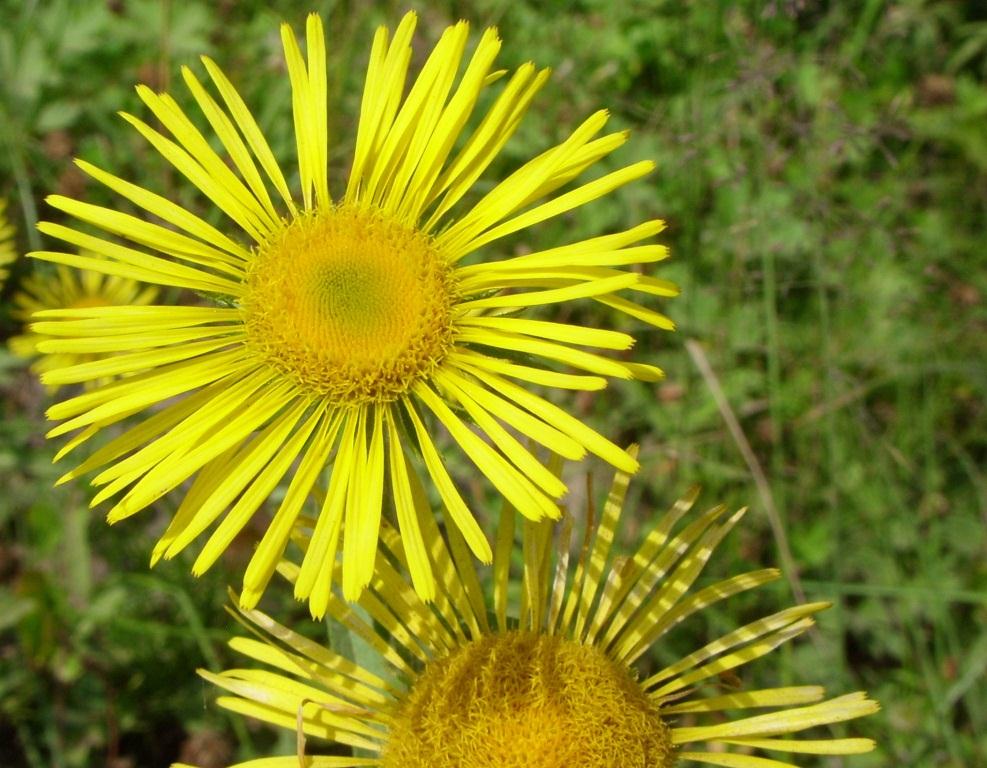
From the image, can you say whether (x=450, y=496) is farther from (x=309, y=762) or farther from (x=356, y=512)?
(x=309, y=762)

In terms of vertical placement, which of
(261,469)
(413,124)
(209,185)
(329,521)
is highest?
(413,124)

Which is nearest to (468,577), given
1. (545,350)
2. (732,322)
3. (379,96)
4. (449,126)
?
(545,350)

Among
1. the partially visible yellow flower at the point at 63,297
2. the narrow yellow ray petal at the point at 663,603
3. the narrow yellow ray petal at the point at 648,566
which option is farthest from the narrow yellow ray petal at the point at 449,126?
the partially visible yellow flower at the point at 63,297

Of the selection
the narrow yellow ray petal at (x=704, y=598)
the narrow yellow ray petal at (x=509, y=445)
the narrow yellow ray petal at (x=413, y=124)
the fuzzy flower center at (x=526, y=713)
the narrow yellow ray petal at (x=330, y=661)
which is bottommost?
the fuzzy flower center at (x=526, y=713)

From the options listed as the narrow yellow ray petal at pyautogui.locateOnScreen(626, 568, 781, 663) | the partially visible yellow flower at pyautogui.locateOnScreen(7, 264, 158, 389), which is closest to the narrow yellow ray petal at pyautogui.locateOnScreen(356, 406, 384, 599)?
the narrow yellow ray petal at pyautogui.locateOnScreen(626, 568, 781, 663)

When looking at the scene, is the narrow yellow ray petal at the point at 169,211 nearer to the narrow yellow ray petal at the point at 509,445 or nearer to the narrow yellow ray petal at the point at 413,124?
the narrow yellow ray petal at the point at 413,124

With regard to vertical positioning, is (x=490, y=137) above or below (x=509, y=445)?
above

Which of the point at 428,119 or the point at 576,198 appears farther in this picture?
the point at 428,119
